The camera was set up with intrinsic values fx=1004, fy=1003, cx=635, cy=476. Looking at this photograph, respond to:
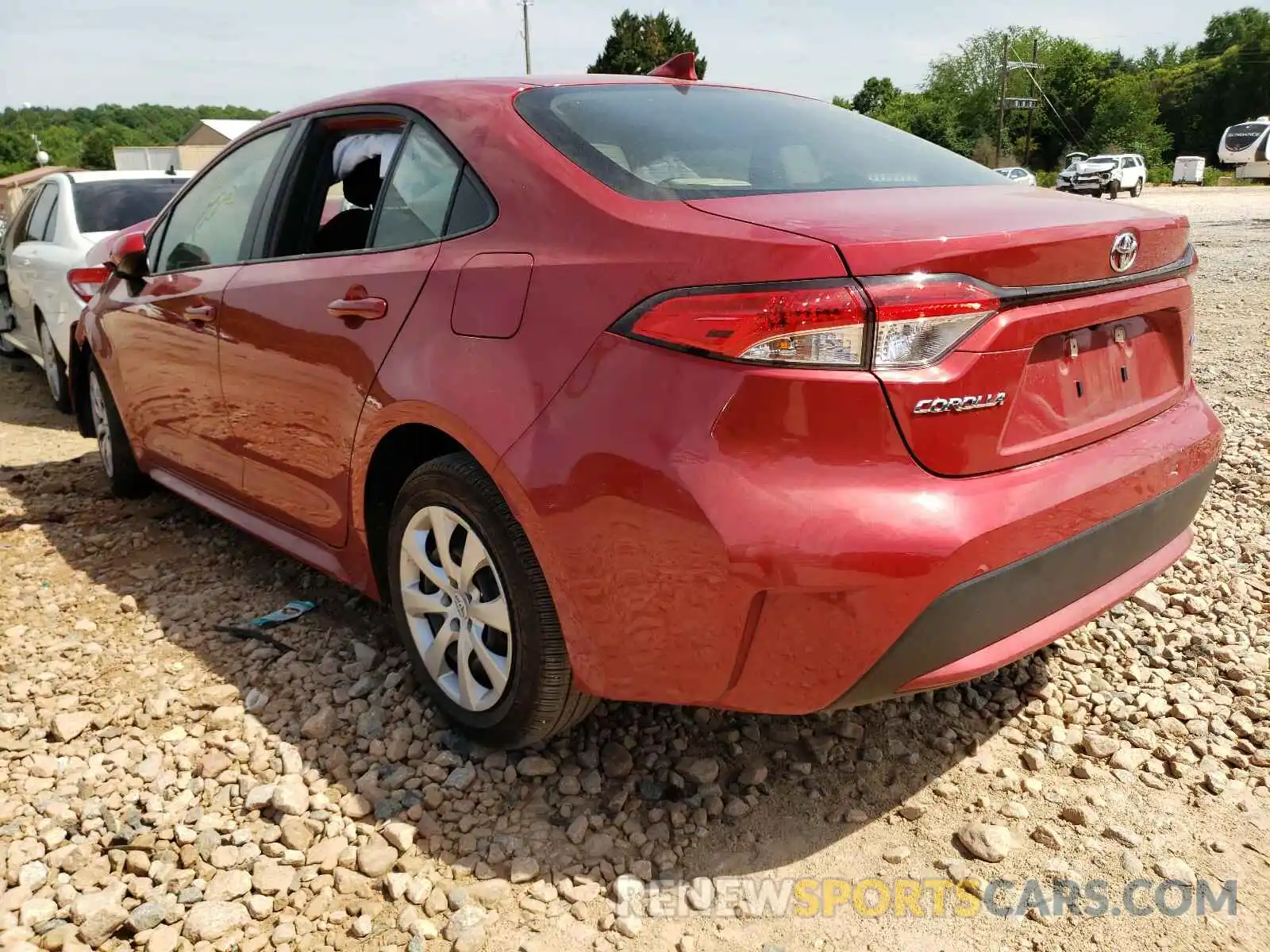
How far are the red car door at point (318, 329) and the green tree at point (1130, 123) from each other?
233ft

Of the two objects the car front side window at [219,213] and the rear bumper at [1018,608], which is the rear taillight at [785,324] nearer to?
the rear bumper at [1018,608]

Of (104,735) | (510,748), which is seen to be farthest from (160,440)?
(510,748)

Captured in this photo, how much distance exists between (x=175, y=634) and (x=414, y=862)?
1566mm

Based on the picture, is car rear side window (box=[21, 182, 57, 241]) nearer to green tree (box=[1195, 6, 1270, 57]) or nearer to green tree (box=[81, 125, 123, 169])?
green tree (box=[81, 125, 123, 169])

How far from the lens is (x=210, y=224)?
3.66 m

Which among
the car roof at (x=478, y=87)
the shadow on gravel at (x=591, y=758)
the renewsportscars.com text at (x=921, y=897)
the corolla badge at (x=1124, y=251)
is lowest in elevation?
the renewsportscars.com text at (x=921, y=897)

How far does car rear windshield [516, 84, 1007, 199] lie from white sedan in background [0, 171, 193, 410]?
15.2 feet

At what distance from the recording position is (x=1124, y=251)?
82.8 inches

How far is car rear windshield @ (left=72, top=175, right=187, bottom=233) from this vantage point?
679 cm

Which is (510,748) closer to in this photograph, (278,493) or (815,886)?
(815,886)

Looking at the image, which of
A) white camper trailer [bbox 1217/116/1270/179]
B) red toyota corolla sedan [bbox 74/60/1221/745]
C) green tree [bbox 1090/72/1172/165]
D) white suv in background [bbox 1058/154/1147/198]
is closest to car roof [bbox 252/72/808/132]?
red toyota corolla sedan [bbox 74/60/1221/745]

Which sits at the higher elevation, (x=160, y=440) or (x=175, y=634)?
(x=160, y=440)


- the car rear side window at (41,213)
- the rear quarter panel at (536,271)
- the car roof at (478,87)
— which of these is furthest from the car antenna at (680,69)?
the car rear side window at (41,213)

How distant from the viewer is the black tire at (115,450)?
4547 millimetres
